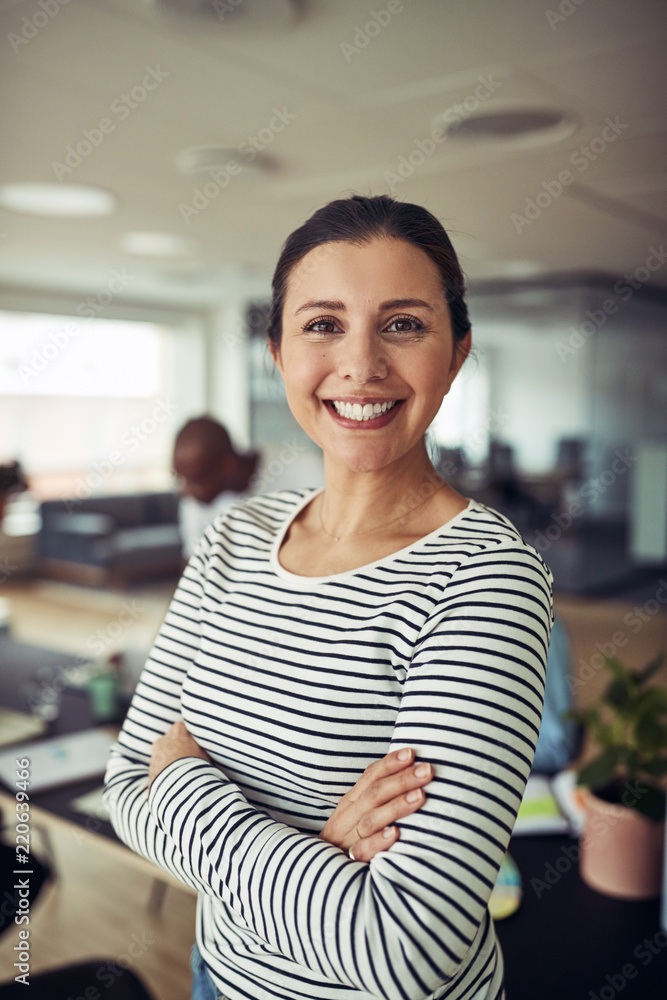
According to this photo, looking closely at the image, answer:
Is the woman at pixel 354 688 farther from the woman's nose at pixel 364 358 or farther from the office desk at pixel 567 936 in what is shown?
the office desk at pixel 567 936

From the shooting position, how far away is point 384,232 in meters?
0.92

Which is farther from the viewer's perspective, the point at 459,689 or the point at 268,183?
the point at 268,183

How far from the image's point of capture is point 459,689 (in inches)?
31.3

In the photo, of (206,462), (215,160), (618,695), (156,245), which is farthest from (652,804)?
(156,245)

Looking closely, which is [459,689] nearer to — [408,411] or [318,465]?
[408,411]

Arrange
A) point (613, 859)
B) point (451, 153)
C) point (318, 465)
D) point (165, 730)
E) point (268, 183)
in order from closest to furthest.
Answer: point (165, 730) → point (613, 859) → point (451, 153) → point (268, 183) → point (318, 465)

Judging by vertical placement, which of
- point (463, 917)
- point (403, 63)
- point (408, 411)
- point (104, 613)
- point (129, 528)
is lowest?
point (104, 613)

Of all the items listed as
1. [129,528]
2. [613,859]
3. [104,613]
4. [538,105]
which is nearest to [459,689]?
[613,859]

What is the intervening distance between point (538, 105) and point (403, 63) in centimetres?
74

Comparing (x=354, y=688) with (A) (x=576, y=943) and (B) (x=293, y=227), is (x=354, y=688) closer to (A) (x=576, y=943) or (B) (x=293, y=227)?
(A) (x=576, y=943)

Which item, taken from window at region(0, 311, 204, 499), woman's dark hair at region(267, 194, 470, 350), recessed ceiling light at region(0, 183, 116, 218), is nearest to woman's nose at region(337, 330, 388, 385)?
woman's dark hair at region(267, 194, 470, 350)

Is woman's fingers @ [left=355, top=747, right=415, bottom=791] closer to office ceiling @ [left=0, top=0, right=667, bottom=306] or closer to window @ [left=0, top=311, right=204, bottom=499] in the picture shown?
office ceiling @ [left=0, top=0, right=667, bottom=306]

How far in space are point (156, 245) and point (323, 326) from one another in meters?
6.15

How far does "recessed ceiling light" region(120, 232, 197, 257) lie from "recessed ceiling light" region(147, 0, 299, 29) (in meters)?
3.57
